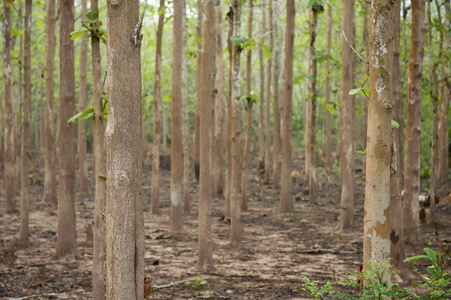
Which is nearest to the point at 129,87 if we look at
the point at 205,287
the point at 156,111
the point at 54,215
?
the point at 205,287

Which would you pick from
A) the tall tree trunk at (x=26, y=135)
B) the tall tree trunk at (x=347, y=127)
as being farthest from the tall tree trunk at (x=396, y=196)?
the tall tree trunk at (x=26, y=135)

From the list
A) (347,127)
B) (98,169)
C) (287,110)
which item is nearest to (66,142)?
(98,169)

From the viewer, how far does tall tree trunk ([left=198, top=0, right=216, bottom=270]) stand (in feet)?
20.0

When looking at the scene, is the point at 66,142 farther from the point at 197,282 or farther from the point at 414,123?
the point at 414,123

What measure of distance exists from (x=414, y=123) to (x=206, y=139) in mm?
3248

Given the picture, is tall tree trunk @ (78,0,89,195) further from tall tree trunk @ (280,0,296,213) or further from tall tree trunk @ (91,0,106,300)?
tall tree trunk @ (91,0,106,300)

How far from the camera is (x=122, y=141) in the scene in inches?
113

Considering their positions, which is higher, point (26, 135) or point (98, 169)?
point (26, 135)

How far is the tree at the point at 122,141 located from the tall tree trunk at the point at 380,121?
1740mm

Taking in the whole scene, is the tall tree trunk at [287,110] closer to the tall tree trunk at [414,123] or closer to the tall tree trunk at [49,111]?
the tall tree trunk at [414,123]

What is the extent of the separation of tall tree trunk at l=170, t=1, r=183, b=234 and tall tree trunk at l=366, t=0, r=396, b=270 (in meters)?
5.07

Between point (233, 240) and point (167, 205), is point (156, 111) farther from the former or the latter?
point (233, 240)

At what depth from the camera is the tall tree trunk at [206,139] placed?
6.11m

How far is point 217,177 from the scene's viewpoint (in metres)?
14.5
